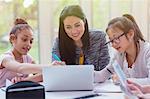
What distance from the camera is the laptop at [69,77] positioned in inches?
62.4

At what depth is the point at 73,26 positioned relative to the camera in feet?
6.75

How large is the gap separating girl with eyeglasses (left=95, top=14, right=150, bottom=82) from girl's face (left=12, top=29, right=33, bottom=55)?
54cm

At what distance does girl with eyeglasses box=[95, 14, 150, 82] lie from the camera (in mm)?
Answer: 1790

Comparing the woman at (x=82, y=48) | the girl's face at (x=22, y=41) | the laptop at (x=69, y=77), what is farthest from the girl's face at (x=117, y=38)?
the girl's face at (x=22, y=41)

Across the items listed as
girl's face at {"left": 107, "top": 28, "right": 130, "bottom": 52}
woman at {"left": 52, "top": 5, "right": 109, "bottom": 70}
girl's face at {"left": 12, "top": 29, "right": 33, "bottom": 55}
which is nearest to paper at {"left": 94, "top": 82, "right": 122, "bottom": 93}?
girl's face at {"left": 107, "top": 28, "right": 130, "bottom": 52}

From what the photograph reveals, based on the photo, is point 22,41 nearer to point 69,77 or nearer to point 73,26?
point 73,26

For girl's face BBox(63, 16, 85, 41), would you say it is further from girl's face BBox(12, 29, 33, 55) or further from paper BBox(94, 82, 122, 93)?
paper BBox(94, 82, 122, 93)

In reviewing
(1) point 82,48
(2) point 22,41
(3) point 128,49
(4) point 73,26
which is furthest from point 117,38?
(2) point 22,41

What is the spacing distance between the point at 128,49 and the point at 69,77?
492 millimetres

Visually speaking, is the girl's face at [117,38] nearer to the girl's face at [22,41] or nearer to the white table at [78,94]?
the white table at [78,94]

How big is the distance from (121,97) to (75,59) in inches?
30.8

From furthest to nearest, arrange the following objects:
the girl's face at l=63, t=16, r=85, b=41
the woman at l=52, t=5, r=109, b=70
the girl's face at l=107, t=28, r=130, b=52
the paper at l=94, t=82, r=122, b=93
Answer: the woman at l=52, t=5, r=109, b=70, the girl's face at l=63, t=16, r=85, b=41, the girl's face at l=107, t=28, r=130, b=52, the paper at l=94, t=82, r=122, b=93

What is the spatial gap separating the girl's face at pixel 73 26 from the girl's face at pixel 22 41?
276 mm

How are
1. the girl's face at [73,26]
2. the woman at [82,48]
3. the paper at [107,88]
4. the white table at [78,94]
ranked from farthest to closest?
the woman at [82,48]
the girl's face at [73,26]
the paper at [107,88]
the white table at [78,94]
